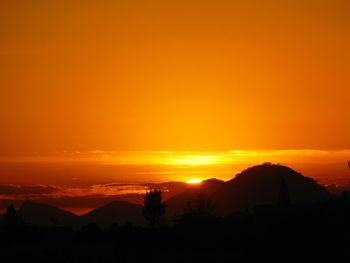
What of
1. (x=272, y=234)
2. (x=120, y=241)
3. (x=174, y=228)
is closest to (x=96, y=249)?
(x=120, y=241)

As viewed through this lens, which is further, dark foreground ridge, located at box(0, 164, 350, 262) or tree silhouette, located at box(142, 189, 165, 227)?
tree silhouette, located at box(142, 189, 165, 227)

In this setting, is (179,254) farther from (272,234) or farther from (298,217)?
(298,217)

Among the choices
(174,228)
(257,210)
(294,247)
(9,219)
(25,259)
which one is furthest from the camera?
(9,219)

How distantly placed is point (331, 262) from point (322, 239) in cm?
500

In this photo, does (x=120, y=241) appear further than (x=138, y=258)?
Yes

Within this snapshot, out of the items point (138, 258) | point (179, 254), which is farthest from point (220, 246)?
point (138, 258)

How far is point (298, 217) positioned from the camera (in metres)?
60.5

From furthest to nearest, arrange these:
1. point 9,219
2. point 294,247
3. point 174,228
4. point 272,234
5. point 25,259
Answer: point 9,219 → point 174,228 → point 272,234 → point 294,247 → point 25,259

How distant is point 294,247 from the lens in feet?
171

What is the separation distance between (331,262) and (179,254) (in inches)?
513

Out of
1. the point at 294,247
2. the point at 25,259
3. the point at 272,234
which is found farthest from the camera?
the point at 272,234

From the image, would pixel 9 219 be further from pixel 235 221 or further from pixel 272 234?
pixel 272 234

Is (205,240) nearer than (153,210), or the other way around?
(205,240)

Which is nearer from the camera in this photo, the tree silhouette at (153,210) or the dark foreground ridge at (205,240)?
the dark foreground ridge at (205,240)
